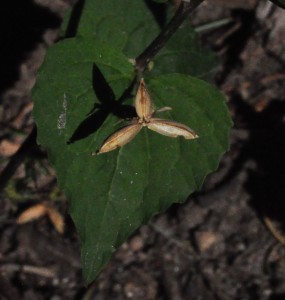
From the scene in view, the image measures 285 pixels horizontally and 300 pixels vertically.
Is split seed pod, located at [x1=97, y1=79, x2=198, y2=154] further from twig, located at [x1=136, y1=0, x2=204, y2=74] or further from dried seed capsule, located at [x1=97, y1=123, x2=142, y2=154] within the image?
twig, located at [x1=136, y1=0, x2=204, y2=74]

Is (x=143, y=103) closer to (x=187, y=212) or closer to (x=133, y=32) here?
(x=133, y=32)

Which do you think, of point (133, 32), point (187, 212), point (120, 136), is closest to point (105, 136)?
point (120, 136)

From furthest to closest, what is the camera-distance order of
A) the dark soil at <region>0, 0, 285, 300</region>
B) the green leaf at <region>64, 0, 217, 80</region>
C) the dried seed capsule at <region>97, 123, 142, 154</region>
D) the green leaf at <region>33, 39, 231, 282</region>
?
1. the dark soil at <region>0, 0, 285, 300</region>
2. the green leaf at <region>64, 0, 217, 80</region>
3. the green leaf at <region>33, 39, 231, 282</region>
4. the dried seed capsule at <region>97, 123, 142, 154</region>

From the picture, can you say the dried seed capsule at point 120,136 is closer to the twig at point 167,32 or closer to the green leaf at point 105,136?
the green leaf at point 105,136

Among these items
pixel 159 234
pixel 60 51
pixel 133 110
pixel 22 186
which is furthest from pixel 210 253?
pixel 60 51

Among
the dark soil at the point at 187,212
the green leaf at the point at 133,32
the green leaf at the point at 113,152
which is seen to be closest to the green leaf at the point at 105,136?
the green leaf at the point at 113,152

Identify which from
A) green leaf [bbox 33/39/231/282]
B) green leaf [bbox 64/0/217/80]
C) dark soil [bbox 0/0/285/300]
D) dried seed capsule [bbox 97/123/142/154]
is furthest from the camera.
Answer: dark soil [bbox 0/0/285/300]

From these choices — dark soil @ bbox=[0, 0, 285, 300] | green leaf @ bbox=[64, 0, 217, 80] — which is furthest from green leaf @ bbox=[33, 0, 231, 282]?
dark soil @ bbox=[0, 0, 285, 300]
